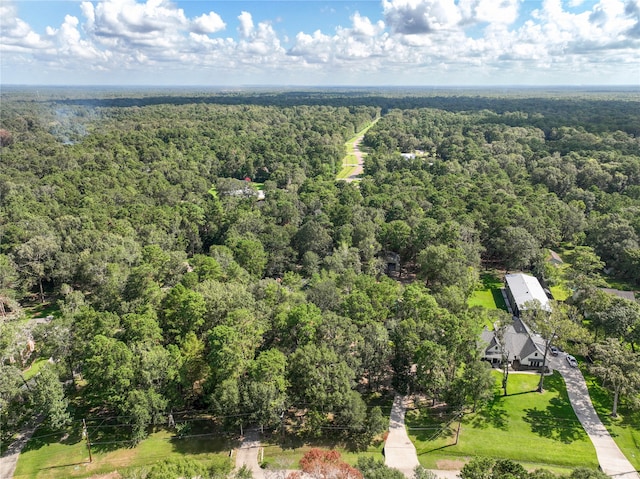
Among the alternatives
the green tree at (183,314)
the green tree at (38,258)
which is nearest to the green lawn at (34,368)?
the green tree at (183,314)

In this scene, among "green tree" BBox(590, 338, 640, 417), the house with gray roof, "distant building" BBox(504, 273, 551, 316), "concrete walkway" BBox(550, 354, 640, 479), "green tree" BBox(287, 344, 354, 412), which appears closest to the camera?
"concrete walkway" BBox(550, 354, 640, 479)

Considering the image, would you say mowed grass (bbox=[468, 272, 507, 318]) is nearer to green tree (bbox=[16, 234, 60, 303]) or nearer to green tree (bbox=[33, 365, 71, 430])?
green tree (bbox=[33, 365, 71, 430])

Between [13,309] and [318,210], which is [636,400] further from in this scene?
[13,309]

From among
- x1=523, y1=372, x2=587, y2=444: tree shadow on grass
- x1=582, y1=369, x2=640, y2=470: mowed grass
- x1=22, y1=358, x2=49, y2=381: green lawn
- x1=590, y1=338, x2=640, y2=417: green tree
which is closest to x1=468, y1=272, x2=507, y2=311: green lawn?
x1=582, y1=369, x2=640, y2=470: mowed grass

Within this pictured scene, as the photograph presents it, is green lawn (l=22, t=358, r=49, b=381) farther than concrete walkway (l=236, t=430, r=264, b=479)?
Yes

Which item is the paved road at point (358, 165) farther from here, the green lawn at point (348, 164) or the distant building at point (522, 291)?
the distant building at point (522, 291)

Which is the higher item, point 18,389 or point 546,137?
point 546,137

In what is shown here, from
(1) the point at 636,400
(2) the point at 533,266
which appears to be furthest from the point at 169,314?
(2) the point at 533,266
